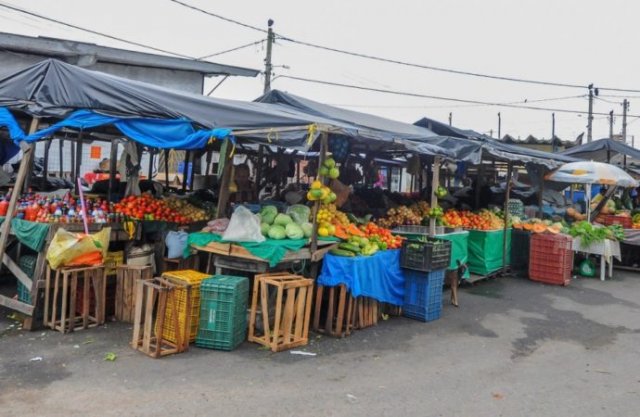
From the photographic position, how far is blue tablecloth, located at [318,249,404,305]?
244 inches

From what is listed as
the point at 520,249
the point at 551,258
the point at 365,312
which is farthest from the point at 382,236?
the point at 520,249

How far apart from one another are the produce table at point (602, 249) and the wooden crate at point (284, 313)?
7838 mm

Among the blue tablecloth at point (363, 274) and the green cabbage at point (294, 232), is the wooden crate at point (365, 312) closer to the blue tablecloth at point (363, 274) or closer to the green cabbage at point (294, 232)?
the blue tablecloth at point (363, 274)

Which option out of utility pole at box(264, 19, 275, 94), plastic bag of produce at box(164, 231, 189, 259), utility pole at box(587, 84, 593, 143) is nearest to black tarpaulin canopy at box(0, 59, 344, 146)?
plastic bag of produce at box(164, 231, 189, 259)

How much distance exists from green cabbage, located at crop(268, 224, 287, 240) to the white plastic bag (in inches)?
5.7

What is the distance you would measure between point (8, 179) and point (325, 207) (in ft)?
22.0

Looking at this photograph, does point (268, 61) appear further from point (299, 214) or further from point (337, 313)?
point (337, 313)

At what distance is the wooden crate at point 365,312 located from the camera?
647cm

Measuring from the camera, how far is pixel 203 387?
4422 millimetres

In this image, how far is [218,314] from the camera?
5.34m

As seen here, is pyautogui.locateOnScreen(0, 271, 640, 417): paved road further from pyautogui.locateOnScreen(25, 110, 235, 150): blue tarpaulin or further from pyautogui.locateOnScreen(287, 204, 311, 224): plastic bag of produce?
pyautogui.locateOnScreen(25, 110, 235, 150): blue tarpaulin

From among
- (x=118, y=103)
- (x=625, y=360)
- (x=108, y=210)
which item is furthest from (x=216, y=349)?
(x=625, y=360)

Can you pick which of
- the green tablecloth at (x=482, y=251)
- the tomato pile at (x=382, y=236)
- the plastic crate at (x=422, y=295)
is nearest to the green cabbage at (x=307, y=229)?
the tomato pile at (x=382, y=236)

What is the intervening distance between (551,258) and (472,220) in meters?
1.78
